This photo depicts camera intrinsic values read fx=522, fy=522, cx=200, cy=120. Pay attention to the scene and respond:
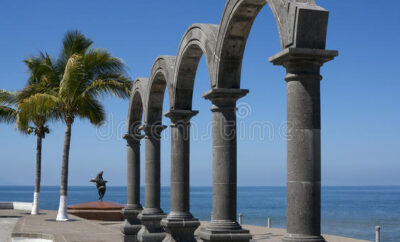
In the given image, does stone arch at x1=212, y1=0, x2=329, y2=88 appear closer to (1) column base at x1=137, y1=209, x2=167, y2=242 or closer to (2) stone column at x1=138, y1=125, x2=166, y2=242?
(2) stone column at x1=138, y1=125, x2=166, y2=242

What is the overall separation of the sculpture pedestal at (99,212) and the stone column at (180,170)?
16131 millimetres

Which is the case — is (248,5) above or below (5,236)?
above

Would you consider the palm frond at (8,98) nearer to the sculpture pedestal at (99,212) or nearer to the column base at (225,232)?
the sculpture pedestal at (99,212)

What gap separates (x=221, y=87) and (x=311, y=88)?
3.33 m

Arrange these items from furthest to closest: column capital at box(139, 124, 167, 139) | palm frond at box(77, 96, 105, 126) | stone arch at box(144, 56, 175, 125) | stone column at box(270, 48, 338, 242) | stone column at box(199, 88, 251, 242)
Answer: palm frond at box(77, 96, 105, 126) < column capital at box(139, 124, 167, 139) < stone arch at box(144, 56, 175, 125) < stone column at box(199, 88, 251, 242) < stone column at box(270, 48, 338, 242)

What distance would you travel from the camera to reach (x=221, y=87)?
9.53 meters

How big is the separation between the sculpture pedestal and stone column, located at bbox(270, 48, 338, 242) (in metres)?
22.2

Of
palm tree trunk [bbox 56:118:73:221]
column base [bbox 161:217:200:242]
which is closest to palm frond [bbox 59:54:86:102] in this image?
palm tree trunk [bbox 56:118:73:221]

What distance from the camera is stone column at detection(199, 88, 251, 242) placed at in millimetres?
9555

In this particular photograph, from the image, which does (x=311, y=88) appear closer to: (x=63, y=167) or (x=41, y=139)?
(x=63, y=167)

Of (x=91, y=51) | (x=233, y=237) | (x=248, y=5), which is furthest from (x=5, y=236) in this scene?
(x=248, y=5)

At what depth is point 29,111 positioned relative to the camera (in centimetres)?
2259

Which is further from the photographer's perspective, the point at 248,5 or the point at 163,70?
the point at 163,70

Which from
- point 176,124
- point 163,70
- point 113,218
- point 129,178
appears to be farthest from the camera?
point 113,218
